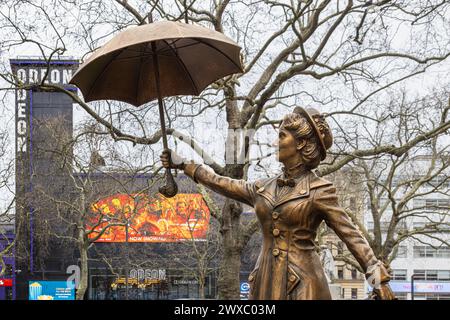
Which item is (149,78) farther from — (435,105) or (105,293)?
(105,293)

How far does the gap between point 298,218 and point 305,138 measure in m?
0.58

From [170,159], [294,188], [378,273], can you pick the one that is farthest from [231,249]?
[378,273]

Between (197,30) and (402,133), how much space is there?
50.9 feet

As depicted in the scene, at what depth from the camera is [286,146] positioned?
4828 mm

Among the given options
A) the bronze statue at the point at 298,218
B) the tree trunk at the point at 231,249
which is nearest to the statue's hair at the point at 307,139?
the bronze statue at the point at 298,218

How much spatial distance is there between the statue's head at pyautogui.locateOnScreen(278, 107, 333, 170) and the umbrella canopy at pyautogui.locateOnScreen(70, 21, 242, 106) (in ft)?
3.51

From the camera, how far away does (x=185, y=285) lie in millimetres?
40312

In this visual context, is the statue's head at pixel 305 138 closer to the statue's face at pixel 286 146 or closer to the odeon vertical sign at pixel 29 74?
the statue's face at pixel 286 146

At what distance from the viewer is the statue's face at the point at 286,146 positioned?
4.82 m

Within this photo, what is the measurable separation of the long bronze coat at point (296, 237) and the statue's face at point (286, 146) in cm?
19

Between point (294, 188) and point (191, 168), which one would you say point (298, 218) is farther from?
point (191, 168)

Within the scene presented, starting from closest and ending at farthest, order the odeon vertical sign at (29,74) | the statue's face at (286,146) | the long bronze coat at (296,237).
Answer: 1. the long bronze coat at (296,237)
2. the statue's face at (286,146)
3. the odeon vertical sign at (29,74)

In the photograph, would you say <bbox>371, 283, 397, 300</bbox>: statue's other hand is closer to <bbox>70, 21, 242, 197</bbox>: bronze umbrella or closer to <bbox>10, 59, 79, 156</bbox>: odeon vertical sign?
<bbox>70, 21, 242, 197</bbox>: bronze umbrella
